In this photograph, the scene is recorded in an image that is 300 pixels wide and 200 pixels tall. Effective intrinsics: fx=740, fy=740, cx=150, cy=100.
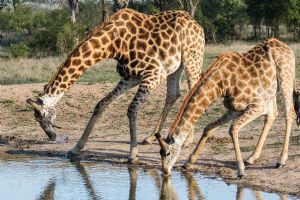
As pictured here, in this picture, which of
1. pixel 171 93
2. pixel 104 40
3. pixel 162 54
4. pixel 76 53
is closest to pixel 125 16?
pixel 104 40

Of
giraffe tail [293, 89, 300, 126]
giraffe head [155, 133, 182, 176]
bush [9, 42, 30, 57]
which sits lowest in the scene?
bush [9, 42, 30, 57]

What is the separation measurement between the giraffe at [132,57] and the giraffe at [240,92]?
1.42 meters

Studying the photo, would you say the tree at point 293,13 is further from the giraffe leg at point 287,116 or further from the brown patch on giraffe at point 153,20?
the giraffe leg at point 287,116

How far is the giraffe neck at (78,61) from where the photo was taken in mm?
11617

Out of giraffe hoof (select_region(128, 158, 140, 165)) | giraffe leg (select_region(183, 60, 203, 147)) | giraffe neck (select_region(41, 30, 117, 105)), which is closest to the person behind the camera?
giraffe hoof (select_region(128, 158, 140, 165))

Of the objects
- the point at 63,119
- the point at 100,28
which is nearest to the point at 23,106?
the point at 63,119

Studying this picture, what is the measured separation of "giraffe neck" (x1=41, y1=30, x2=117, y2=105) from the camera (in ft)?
38.1

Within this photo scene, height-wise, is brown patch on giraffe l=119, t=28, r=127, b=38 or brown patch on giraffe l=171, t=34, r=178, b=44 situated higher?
brown patch on giraffe l=119, t=28, r=127, b=38

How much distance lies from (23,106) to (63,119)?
4.27 ft

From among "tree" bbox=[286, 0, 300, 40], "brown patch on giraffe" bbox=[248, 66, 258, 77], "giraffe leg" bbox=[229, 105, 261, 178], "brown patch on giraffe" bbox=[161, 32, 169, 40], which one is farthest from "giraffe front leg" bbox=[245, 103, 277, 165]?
"tree" bbox=[286, 0, 300, 40]

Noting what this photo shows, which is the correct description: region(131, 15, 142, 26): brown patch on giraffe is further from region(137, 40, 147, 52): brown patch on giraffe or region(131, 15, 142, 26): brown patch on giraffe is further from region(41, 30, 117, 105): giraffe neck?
region(41, 30, 117, 105): giraffe neck

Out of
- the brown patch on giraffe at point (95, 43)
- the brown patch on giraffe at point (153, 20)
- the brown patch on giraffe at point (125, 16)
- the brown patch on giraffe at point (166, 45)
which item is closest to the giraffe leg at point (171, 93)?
the brown patch on giraffe at point (166, 45)

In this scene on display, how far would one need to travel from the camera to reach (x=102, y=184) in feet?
33.1

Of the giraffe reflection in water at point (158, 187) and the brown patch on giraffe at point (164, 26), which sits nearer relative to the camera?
the giraffe reflection in water at point (158, 187)
